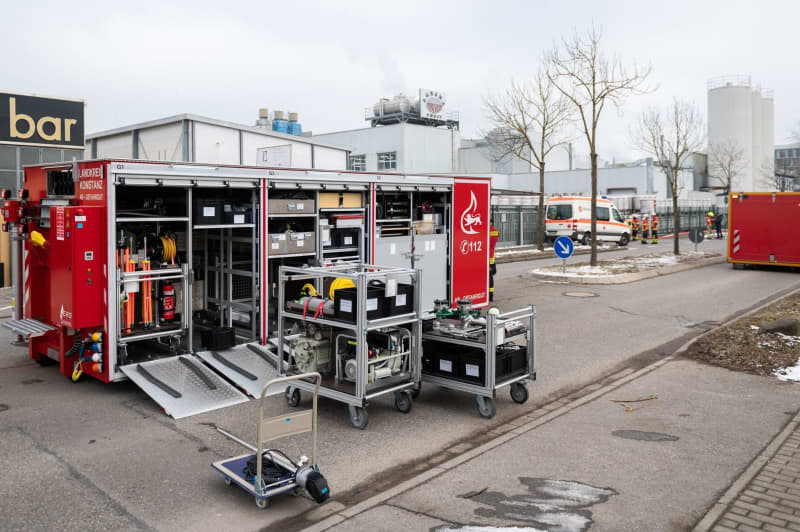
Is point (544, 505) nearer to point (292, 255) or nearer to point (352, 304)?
point (352, 304)

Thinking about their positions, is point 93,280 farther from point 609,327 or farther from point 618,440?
point 609,327

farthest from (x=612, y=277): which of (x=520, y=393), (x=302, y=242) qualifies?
(x=520, y=393)

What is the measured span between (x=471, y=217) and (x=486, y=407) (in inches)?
273

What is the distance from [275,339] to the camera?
10.1 m

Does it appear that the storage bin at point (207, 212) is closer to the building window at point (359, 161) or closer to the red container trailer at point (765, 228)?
the red container trailer at point (765, 228)

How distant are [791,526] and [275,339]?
700 cm

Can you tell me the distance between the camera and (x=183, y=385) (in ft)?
27.0

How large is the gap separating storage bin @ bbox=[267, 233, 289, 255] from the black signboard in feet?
42.5

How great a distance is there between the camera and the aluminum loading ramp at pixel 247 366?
8.53 metres

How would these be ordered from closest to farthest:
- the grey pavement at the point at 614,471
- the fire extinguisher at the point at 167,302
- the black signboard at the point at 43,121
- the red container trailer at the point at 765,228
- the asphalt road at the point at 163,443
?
the grey pavement at the point at 614,471 → the asphalt road at the point at 163,443 → the fire extinguisher at the point at 167,302 → the black signboard at the point at 43,121 → the red container trailer at the point at 765,228

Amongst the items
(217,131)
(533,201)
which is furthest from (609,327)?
(533,201)

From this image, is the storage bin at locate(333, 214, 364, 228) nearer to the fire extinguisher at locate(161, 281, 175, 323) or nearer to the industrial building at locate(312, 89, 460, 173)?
the fire extinguisher at locate(161, 281, 175, 323)

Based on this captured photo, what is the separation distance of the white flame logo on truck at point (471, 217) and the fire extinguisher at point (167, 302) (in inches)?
249

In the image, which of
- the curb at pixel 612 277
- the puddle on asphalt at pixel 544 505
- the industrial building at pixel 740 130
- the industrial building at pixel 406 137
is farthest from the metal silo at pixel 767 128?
the puddle on asphalt at pixel 544 505
